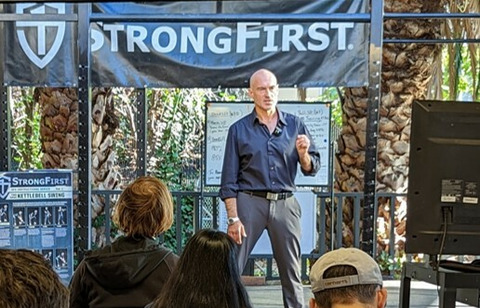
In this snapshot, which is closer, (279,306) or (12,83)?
(12,83)

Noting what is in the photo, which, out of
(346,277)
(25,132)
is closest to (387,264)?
(346,277)

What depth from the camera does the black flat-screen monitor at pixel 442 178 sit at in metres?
2.34

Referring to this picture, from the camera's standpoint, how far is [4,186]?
368 centimetres

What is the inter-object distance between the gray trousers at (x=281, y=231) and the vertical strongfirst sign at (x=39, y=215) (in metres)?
1.16

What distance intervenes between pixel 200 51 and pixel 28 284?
9.58ft

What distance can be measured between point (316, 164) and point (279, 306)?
128 cm

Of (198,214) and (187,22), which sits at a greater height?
(187,22)

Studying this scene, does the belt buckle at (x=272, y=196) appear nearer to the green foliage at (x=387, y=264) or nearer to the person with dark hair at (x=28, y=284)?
the green foliage at (x=387, y=264)

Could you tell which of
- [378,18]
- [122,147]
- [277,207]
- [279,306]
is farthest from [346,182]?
[122,147]

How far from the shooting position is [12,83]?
12.5 ft

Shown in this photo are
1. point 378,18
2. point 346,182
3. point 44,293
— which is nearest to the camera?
point 44,293

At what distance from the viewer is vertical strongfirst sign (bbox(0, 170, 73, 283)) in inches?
146

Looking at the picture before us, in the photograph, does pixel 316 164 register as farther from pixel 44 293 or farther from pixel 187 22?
Result: pixel 44 293

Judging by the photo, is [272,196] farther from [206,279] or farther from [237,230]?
[206,279]
